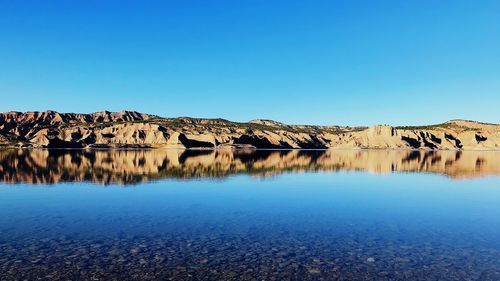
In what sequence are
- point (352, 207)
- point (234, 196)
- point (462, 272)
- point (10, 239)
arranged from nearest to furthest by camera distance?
point (462, 272) < point (10, 239) < point (352, 207) < point (234, 196)

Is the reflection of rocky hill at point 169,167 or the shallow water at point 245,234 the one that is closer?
the shallow water at point 245,234

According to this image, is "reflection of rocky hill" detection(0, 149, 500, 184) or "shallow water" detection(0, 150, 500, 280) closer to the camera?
"shallow water" detection(0, 150, 500, 280)

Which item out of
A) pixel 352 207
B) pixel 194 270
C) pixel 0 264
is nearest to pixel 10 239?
pixel 0 264

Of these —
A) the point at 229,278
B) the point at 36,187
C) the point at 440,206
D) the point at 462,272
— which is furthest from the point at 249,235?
the point at 36,187

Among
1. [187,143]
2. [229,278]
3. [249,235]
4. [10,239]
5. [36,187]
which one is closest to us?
[229,278]

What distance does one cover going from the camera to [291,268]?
13.4 m

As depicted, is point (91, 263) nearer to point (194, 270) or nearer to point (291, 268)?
point (194, 270)

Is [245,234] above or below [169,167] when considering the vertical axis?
below

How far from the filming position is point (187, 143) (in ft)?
641

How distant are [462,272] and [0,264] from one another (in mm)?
15818

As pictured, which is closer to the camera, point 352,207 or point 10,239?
point 10,239

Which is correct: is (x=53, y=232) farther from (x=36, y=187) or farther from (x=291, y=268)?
(x=36, y=187)

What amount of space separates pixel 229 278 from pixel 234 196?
1875 cm

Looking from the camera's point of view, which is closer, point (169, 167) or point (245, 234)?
point (245, 234)
